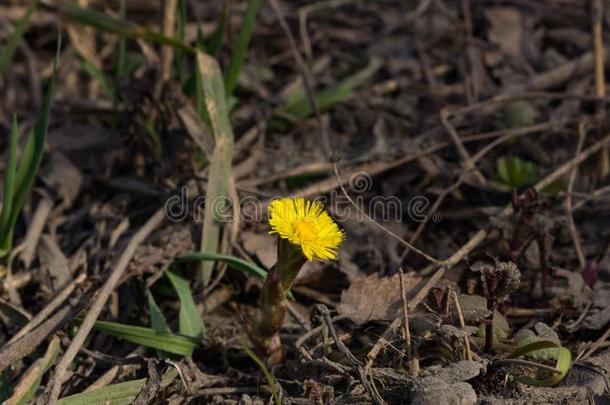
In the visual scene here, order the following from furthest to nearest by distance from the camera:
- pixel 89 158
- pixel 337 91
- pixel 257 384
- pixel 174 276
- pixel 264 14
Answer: pixel 264 14
pixel 337 91
pixel 89 158
pixel 174 276
pixel 257 384

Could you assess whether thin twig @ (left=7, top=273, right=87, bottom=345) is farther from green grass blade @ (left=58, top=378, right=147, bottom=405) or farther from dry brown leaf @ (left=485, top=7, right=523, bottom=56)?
dry brown leaf @ (left=485, top=7, right=523, bottom=56)

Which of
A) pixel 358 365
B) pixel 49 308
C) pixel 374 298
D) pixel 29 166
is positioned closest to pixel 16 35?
pixel 29 166

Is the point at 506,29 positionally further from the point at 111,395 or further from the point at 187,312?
the point at 111,395

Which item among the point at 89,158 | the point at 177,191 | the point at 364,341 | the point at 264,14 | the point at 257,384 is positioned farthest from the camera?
the point at 264,14

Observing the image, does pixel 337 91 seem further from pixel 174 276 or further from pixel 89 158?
pixel 174 276

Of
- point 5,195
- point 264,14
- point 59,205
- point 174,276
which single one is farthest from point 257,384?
point 264,14

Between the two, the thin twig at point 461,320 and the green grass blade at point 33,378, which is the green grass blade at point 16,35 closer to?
the green grass blade at point 33,378

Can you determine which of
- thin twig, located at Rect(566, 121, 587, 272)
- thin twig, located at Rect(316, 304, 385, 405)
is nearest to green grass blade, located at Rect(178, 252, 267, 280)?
thin twig, located at Rect(316, 304, 385, 405)
